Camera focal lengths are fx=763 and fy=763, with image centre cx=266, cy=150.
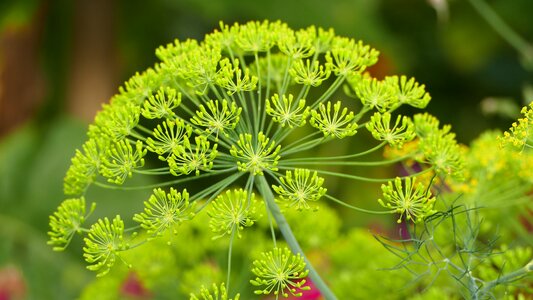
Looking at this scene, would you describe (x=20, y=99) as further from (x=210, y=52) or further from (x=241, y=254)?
(x=210, y=52)

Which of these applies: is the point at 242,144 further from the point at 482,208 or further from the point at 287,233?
the point at 482,208

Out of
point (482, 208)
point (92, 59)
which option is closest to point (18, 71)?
point (92, 59)

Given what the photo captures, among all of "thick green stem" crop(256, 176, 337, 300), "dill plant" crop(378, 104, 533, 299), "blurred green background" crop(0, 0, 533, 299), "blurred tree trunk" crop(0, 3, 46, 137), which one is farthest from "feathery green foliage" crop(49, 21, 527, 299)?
"blurred tree trunk" crop(0, 3, 46, 137)

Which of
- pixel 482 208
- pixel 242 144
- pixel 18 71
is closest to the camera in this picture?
pixel 242 144

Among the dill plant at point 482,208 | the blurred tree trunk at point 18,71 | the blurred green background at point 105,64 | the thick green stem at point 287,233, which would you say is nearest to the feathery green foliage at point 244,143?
the thick green stem at point 287,233

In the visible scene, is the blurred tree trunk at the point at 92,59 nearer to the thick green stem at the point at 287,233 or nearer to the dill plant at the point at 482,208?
the dill plant at the point at 482,208

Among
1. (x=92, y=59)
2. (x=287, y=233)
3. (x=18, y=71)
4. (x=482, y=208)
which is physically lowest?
(x=287, y=233)

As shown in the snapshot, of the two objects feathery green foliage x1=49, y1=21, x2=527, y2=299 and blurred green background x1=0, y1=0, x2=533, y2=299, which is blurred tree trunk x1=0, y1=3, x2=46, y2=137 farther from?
feathery green foliage x1=49, y1=21, x2=527, y2=299

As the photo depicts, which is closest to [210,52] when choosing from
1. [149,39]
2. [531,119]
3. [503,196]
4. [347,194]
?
[531,119]

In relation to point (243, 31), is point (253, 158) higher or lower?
lower
